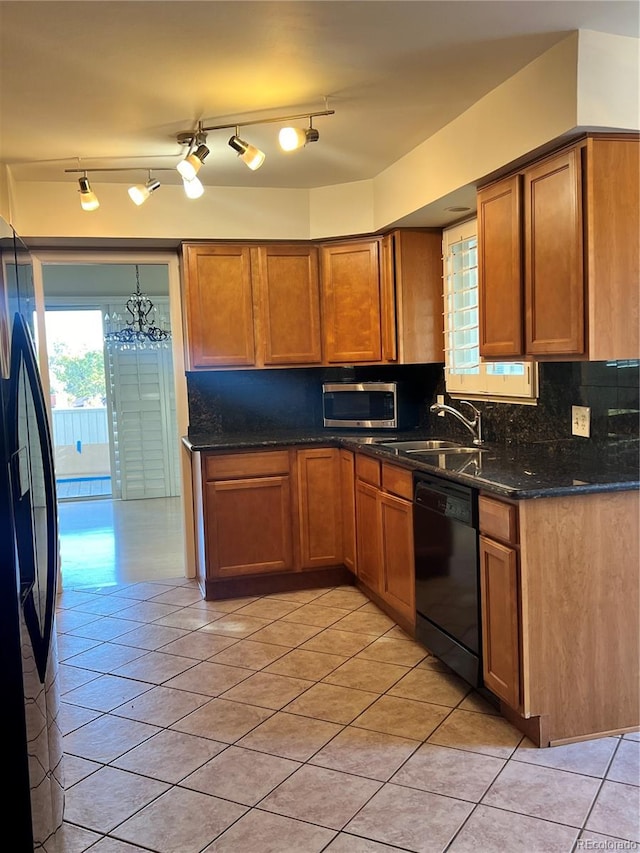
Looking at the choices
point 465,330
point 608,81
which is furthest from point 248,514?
point 608,81

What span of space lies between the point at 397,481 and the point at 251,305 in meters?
1.55

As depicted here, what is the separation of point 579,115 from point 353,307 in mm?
2048

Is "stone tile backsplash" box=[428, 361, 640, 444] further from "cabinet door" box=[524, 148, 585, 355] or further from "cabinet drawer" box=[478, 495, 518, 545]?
"cabinet drawer" box=[478, 495, 518, 545]

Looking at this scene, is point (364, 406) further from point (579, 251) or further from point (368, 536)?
point (579, 251)

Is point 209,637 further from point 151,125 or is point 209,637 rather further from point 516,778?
point 151,125

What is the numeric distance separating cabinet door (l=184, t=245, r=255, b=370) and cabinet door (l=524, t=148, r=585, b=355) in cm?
195

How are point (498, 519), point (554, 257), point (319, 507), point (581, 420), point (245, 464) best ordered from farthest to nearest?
point (319, 507)
point (245, 464)
point (581, 420)
point (554, 257)
point (498, 519)

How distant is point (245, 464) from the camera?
157 inches

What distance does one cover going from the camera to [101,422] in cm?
859

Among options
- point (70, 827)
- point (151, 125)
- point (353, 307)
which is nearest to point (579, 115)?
point (151, 125)

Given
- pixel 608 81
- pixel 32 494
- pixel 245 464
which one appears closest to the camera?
pixel 32 494

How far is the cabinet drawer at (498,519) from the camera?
7.75 feet

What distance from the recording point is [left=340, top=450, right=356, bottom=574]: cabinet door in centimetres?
402

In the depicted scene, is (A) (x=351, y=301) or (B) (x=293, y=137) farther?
(A) (x=351, y=301)
